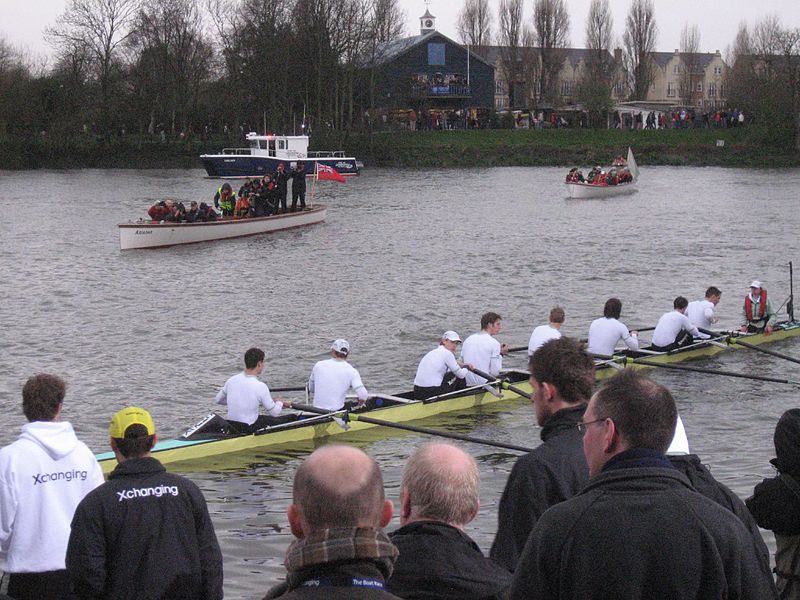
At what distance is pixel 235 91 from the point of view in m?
78.9

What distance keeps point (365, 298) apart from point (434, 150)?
163 feet

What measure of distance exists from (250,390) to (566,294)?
15.3 meters

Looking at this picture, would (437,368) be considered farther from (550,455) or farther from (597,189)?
(597,189)

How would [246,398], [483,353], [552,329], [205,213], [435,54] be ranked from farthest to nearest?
[435,54]
[205,213]
[483,353]
[552,329]
[246,398]

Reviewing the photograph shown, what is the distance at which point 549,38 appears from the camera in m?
Result: 109

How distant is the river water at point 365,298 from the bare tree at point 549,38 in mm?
58777

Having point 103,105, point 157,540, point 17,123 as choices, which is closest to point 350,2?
point 103,105

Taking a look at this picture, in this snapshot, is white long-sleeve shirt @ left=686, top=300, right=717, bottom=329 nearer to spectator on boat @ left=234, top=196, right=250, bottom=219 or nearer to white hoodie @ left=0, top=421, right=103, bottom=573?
white hoodie @ left=0, top=421, right=103, bottom=573

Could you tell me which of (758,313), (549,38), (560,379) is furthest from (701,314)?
(549,38)

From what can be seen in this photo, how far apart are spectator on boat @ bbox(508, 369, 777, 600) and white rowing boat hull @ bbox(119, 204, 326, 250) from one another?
30.0m

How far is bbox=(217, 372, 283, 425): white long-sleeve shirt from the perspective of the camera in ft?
37.6

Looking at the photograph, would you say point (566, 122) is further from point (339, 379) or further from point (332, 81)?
point (339, 379)

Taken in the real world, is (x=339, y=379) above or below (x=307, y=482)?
below

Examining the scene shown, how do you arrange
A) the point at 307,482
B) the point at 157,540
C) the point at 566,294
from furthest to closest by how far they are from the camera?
the point at 566,294 → the point at 157,540 → the point at 307,482
